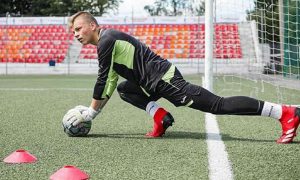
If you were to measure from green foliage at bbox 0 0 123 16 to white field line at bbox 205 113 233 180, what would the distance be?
44126mm

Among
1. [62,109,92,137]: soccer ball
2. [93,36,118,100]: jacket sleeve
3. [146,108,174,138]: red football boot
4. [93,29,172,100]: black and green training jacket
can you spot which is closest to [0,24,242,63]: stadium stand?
[146,108,174,138]: red football boot

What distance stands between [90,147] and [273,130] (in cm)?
213

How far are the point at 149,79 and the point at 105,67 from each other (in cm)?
43

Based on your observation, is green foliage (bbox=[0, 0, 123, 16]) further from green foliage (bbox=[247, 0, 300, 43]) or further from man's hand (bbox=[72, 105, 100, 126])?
man's hand (bbox=[72, 105, 100, 126])

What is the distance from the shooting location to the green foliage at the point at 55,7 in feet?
162

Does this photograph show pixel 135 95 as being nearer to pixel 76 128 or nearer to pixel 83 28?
pixel 76 128

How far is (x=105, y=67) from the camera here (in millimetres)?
4469

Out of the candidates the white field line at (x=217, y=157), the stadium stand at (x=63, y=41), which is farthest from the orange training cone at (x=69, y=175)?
the stadium stand at (x=63, y=41)

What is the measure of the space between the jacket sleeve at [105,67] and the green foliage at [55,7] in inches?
1738

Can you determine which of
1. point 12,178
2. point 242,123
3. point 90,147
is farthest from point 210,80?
point 12,178

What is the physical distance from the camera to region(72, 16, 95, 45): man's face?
4492 mm

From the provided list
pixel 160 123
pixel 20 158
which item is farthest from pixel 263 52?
pixel 20 158

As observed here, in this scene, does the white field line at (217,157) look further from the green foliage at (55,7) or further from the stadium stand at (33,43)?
the green foliage at (55,7)

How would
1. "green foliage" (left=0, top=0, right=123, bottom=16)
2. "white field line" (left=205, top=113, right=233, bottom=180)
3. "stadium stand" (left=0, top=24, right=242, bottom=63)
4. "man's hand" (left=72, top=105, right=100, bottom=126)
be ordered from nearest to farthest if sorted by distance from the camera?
"white field line" (left=205, top=113, right=233, bottom=180)
"man's hand" (left=72, top=105, right=100, bottom=126)
"stadium stand" (left=0, top=24, right=242, bottom=63)
"green foliage" (left=0, top=0, right=123, bottom=16)
